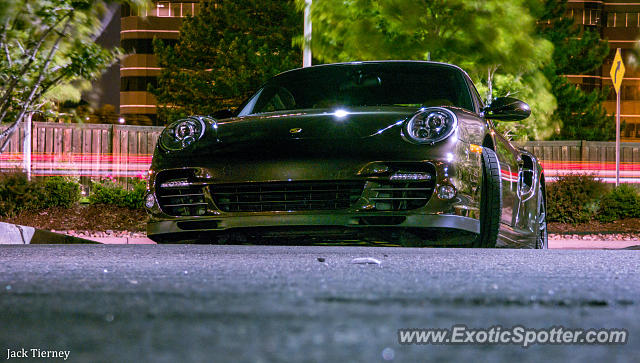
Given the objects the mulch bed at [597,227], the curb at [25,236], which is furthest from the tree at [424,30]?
the curb at [25,236]

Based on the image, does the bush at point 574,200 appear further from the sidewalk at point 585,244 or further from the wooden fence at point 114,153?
the wooden fence at point 114,153

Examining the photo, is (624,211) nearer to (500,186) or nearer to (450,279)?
(500,186)

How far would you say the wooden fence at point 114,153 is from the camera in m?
23.4

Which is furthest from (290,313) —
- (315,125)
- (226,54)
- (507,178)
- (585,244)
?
(226,54)

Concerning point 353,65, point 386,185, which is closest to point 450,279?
point 386,185

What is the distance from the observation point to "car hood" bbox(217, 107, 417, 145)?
548cm

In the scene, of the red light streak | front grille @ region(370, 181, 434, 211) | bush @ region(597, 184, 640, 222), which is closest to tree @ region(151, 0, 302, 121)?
the red light streak

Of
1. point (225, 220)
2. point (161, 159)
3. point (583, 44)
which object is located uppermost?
point (583, 44)

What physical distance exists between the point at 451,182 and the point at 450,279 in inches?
106

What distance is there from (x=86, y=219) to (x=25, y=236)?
14.7 feet

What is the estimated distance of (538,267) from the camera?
3424 millimetres

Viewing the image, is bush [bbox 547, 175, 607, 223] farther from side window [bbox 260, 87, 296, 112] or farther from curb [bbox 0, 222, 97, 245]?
side window [bbox 260, 87, 296, 112]

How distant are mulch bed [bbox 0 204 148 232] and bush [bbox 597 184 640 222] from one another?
354 inches

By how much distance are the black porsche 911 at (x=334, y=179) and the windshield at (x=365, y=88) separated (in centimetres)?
78
